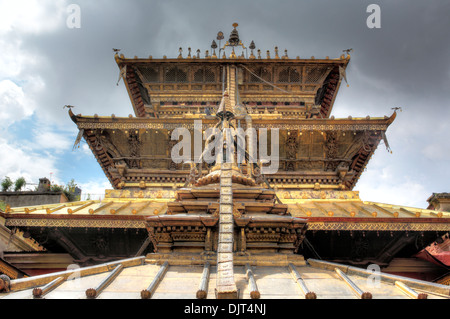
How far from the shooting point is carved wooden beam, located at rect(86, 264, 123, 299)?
15.1 feet

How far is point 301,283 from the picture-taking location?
16.8 ft

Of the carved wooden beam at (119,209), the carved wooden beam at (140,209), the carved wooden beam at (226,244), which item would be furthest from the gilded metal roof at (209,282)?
the carved wooden beam at (119,209)

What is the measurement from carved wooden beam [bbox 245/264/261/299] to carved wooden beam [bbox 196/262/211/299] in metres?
0.60

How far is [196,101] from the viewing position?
55.8 ft

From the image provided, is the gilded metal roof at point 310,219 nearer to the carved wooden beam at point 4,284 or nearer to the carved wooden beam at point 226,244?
the carved wooden beam at point 226,244

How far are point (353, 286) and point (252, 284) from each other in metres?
1.40

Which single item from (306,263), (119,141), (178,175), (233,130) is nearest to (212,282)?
(306,263)

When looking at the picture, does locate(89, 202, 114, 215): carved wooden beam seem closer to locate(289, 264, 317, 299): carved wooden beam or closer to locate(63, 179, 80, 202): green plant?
locate(289, 264, 317, 299): carved wooden beam

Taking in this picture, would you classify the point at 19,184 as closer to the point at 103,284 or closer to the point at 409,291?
the point at 103,284

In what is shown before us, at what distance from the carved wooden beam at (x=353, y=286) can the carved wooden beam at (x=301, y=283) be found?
0.62m

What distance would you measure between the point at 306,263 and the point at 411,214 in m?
5.30

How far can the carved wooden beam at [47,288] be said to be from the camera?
15.1 feet
